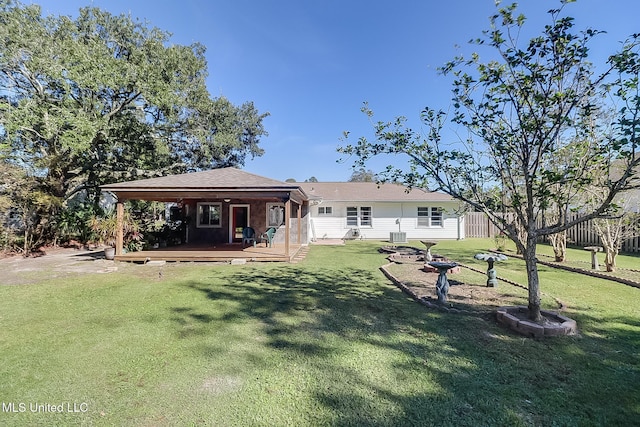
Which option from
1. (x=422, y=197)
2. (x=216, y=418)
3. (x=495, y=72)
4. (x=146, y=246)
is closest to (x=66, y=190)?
(x=146, y=246)

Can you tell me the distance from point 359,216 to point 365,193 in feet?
6.22

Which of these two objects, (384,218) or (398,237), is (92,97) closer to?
(384,218)

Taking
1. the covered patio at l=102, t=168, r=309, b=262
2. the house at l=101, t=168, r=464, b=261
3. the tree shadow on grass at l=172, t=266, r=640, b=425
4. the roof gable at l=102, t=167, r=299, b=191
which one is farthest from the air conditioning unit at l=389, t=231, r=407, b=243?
the tree shadow on grass at l=172, t=266, r=640, b=425

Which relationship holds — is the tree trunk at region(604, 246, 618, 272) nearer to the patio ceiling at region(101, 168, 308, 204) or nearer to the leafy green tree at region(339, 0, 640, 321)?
the leafy green tree at region(339, 0, 640, 321)

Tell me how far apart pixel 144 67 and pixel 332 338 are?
1692 cm

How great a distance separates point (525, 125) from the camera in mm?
4270

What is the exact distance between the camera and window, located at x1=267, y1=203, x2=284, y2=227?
632 inches

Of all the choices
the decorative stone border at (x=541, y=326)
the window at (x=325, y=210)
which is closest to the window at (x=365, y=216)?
the window at (x=325, y=210)

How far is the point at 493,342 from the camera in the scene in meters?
4.05

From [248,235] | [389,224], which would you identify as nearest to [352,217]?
[389,224]

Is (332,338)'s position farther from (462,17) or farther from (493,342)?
(462,17)

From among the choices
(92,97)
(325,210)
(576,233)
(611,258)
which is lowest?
(611,258)

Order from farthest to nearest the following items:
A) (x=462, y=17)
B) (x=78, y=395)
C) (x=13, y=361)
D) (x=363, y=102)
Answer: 1. (x=462, y=17)
2. (x=363, y=102)
3. (x=13, y=361)
4. (x=78, y=395)

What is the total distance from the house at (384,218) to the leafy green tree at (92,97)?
933cm
